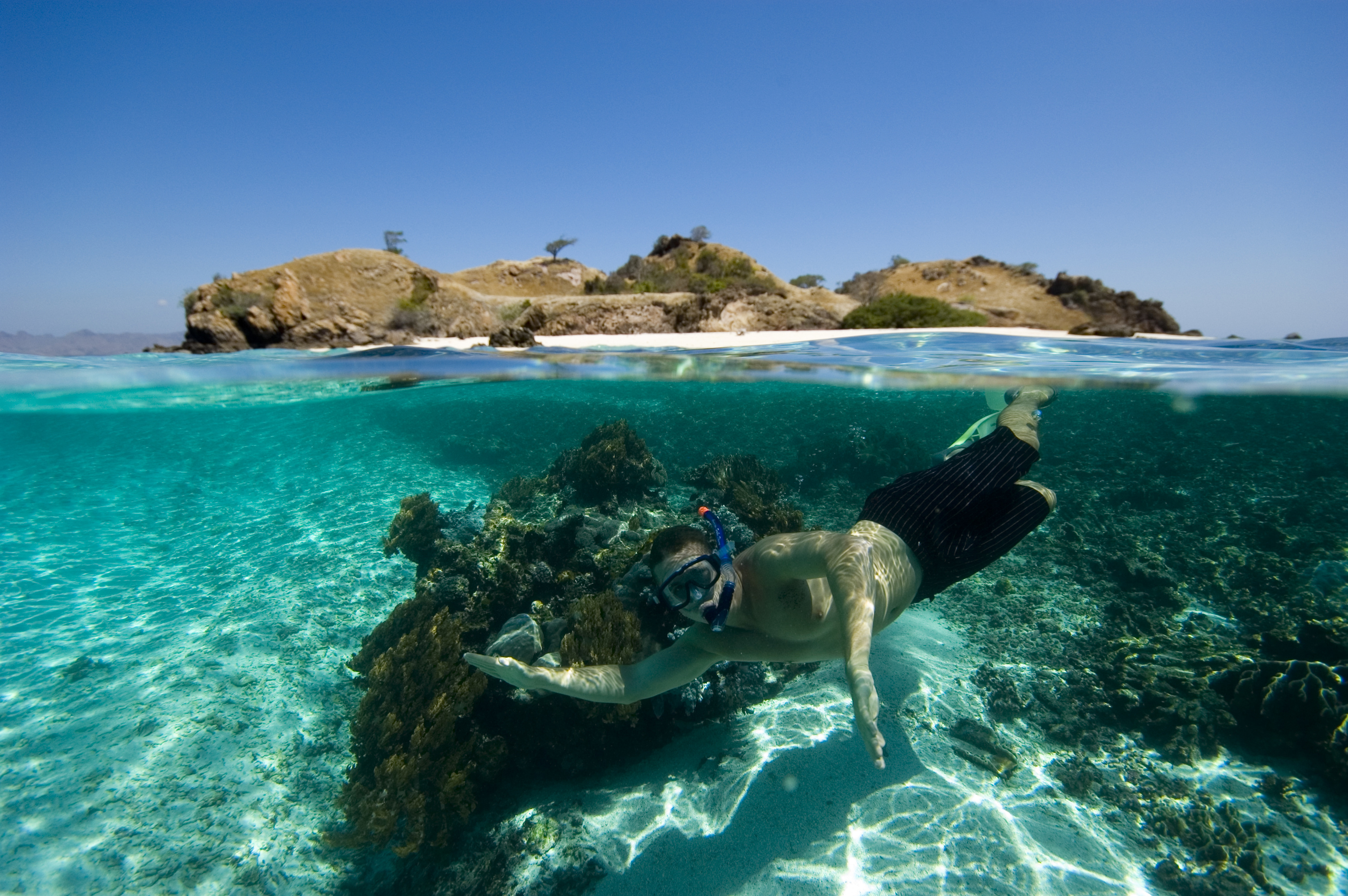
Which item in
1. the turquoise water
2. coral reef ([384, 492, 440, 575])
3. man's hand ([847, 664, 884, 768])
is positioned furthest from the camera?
coral reef ([384, 492, 440, 575])

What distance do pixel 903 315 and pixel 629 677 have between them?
18.7 m

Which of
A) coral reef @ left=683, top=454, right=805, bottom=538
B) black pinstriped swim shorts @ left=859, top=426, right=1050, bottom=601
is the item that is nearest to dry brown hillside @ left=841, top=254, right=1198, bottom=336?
coral reef @ left=683, top=454, right=805, bottom=538

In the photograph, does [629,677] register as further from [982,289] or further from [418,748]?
[982,289]

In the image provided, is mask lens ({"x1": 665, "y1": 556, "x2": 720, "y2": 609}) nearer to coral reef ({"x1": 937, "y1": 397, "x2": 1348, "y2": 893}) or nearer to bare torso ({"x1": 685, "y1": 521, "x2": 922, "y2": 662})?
bare torso ({"x1": 685, "y1": 521, "x2": 922, "y2": 662})

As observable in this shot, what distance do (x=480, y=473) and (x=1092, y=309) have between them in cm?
2921

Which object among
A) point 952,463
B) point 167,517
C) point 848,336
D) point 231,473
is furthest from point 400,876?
point 848,336

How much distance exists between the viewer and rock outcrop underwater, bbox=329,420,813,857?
463cm

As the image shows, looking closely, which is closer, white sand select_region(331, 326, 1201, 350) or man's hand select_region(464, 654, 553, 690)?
man's hand select_region(464, 654, 553, 690)

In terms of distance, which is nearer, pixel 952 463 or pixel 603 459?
pixel 952 463

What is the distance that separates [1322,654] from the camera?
5.39 metres

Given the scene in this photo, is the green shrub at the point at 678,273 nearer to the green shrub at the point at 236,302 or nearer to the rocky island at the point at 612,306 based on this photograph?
the rocky island at the point at 612,306

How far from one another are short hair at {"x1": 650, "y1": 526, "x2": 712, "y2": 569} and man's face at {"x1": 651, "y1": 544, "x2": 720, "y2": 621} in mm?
51

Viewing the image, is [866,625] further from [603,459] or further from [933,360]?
[933,360]

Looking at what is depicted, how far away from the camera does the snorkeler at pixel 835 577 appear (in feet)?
8.23
